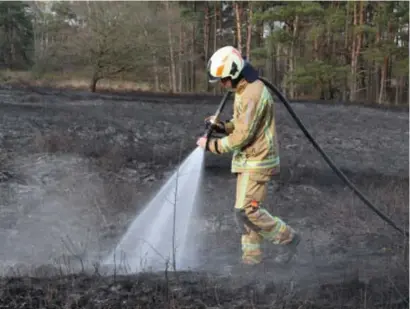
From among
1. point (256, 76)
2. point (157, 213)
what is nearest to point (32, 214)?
point (157, 213)

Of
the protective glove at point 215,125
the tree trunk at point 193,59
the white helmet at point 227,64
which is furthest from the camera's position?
the tree trunk at point 193,59

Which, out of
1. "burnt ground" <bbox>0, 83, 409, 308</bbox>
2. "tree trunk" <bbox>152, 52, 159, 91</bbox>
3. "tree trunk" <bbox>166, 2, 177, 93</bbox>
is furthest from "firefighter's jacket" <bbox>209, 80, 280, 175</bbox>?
"tree trunk" <bbox>166, 2, 177, 93</bbox>

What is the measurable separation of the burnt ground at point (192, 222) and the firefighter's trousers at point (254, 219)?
22 centimetres

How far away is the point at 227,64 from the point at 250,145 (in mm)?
708

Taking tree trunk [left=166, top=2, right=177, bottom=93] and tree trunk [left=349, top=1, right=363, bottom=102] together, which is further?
tree trunk [left=349, top=1, right=363, bottom=102]

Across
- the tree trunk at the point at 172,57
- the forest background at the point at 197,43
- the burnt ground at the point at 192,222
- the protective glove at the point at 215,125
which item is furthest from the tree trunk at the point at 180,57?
the protective glove at the point at 215,125

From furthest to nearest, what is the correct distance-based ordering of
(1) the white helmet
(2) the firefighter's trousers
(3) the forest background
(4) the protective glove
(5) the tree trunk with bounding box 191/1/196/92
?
1. (5) the tree trunk with bounding box 191/1/196/92
2. (3) the forest background
3. (4) the protective glove
4. (2) the firefighter's trousers
5. (1) the white helmet

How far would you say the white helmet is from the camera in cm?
445

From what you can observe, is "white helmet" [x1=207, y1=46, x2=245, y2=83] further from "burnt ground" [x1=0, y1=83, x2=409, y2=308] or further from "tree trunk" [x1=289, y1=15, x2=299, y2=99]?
"tree trunk" [x1=289, y1=15, x2=299, y2=99]

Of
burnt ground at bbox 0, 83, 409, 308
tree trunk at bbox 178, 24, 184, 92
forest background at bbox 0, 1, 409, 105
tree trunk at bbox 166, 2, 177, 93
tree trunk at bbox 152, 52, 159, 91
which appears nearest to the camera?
burnt ground at bbox 0, 83, 409, 308

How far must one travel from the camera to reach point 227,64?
446cm

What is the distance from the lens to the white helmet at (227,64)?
4.45 meters

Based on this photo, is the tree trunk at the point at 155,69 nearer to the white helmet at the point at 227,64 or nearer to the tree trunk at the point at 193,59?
the tree trunk at the point at 193,59

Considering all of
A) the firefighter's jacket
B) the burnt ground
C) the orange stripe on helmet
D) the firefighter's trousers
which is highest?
the orange stripe on helmet
